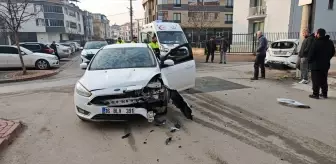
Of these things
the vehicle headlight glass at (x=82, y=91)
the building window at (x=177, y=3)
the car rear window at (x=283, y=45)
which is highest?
the building window at (x=177, y=3)

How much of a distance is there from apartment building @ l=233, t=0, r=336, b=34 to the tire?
1956cm

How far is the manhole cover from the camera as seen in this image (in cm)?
848

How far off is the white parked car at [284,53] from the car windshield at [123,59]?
26.0 feet

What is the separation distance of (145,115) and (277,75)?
8.12m

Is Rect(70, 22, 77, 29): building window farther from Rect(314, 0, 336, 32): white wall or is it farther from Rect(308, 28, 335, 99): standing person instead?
Rect(308, 28, 335, 99): standing person

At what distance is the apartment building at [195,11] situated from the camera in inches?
1926

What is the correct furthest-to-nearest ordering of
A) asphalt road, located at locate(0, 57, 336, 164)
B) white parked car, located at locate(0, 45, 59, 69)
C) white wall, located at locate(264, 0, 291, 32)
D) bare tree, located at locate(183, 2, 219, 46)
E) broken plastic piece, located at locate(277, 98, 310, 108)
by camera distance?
bare tree, located at locate(183, 2, 219, 46), white wall, located at locate(264, 0, 291, 32), white parked car, located at locate(0, 45, 59, 69), broken plastic piece, located at locate(277, 98, 310, 108), asphalt road, located at locate(0, 57, 336, 164)

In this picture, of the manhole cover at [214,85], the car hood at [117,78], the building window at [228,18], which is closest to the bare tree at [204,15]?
the building window at [228,18]

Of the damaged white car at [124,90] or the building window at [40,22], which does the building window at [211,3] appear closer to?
the building window at [40,22]

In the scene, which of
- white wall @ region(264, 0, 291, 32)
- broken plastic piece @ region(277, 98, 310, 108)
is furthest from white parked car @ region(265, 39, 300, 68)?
white wall @ region(264, 0, 291, 32)

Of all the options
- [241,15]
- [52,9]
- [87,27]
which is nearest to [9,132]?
[241,15]

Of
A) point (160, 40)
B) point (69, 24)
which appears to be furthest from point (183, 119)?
point (69, 24)

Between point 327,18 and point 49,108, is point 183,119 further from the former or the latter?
point 327,18

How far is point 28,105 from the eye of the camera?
22.8 ft
